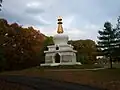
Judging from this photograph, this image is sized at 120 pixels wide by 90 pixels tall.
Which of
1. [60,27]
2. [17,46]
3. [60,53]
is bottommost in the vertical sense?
[60,53]

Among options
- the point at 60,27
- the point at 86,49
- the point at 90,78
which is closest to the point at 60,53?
the point at 60,27

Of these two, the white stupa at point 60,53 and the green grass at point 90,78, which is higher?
the white stupa at point 60,53

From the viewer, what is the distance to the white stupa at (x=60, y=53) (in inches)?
1823

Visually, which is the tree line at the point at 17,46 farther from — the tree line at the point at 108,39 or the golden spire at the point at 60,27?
the tree line at the point at 108,39

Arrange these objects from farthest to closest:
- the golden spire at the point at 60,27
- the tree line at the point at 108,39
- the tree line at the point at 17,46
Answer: the golden spire at the point at 60,27 → the tree line at the point at 17,46 → the tree line at the point at 108,39

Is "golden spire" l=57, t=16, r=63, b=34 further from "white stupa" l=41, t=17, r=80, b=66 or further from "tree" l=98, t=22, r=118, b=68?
"tree" l=98, t=22, r=118, b=68

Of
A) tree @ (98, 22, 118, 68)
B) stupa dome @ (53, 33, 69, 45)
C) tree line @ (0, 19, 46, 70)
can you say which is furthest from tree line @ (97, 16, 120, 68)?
tree line @ (0, 19, 46, 70)

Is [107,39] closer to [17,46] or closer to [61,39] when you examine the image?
[61,39]

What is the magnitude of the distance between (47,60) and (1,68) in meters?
9.27

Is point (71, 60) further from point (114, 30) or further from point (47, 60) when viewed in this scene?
point (114, 30)

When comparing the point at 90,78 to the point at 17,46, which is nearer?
the point at 90,78

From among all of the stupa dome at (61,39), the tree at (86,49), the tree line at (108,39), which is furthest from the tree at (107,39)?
the tree at (86,49)

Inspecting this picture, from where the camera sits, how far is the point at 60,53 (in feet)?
154

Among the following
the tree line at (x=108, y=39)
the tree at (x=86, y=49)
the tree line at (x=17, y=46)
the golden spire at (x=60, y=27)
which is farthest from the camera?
the tree at (x=86, y=49)
